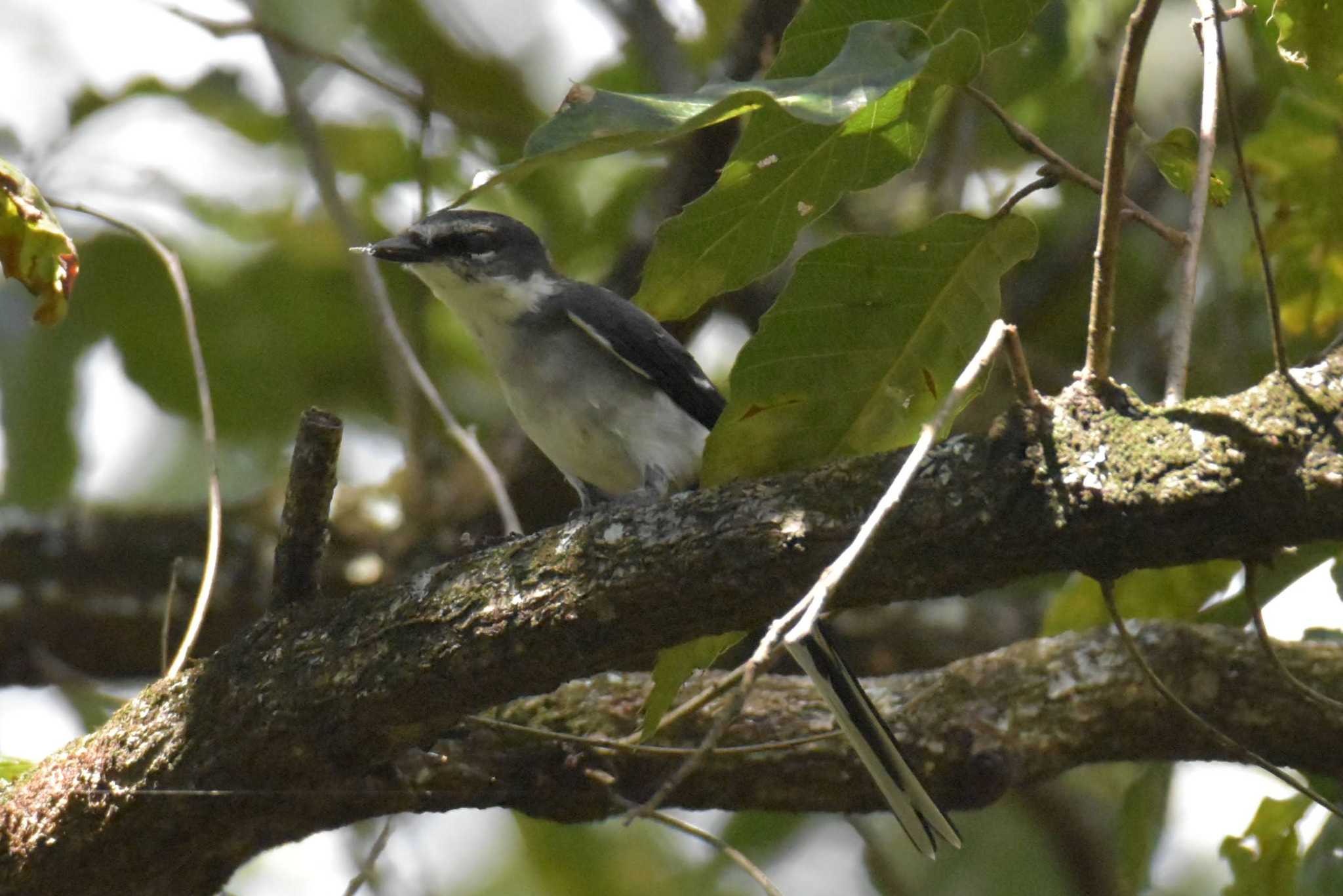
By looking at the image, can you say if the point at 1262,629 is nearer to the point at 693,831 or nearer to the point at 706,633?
the point at 706,633

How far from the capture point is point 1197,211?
8.22 feet

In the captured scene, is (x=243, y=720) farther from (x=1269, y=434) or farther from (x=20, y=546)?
(x=20, y=546)

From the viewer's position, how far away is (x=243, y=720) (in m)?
2.75

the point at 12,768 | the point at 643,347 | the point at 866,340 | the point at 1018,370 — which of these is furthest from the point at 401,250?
the point at 1018,370

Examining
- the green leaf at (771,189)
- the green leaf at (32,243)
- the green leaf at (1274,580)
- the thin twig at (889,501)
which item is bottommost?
the thin twig at (889,501)

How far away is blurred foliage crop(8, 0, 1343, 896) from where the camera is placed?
2684mm

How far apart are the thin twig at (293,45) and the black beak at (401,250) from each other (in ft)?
2.93

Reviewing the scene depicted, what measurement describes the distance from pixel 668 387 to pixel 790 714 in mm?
1248

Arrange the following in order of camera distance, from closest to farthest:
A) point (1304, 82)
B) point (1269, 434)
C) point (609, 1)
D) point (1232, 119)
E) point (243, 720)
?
point (1269, 434) → point (1232, 119) → point (243, 720) → point (1304, 82) → point (609, 1)

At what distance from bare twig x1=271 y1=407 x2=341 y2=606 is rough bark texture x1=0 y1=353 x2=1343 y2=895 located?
0.05 metres

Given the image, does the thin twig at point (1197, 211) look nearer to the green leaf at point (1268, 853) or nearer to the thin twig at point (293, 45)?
the green leaf at point (1268, 853)

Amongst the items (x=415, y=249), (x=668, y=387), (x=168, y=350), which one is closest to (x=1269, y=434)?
(x=668, y=387)

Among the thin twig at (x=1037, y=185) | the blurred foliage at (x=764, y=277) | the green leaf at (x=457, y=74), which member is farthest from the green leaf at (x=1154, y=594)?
the green leaf at (x=457, y=74)

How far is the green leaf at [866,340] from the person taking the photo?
8.64ft
